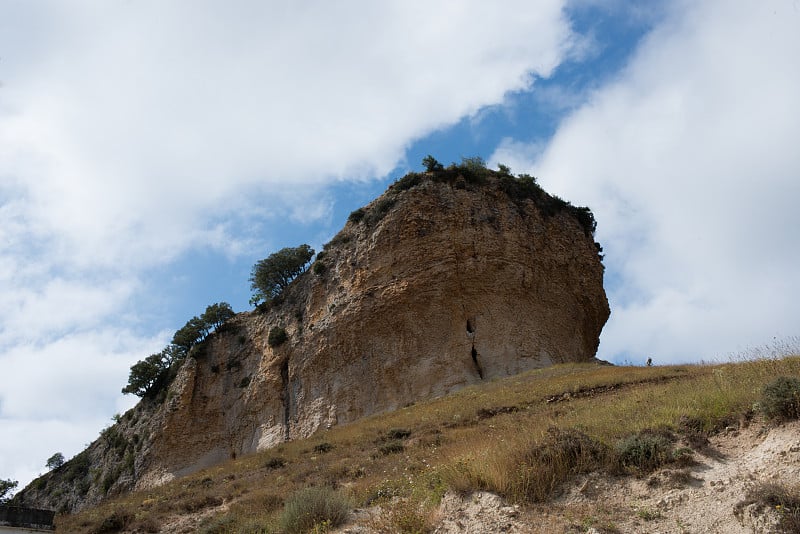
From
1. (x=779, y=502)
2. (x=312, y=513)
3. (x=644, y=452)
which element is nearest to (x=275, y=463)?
(x=312, y=513)

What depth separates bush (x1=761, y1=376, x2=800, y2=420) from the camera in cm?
788

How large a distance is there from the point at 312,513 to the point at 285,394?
24929 mm

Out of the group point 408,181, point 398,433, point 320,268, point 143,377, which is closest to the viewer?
point 398,433

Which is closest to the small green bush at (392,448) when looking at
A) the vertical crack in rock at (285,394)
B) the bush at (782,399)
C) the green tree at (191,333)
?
the bush at (782,399)

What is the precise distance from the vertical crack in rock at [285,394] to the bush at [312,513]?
2280 centimetres

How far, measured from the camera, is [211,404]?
1485 inches

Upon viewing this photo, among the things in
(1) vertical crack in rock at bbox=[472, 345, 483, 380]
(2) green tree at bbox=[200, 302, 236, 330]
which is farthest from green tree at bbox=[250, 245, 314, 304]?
(1) vertical crack in rock at bbox=[472, 345, 483, 380]

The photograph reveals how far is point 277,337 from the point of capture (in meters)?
34.8

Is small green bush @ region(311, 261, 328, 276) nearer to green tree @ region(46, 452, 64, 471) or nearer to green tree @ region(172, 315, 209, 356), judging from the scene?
green tree @ region(172, 315, 209, 356)

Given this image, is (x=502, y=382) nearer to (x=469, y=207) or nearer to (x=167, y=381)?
(x=469, y=207)

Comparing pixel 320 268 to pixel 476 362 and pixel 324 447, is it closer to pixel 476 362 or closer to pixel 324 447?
pixel 476 362

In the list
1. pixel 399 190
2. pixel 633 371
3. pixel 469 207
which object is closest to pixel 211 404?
pixel 399 190

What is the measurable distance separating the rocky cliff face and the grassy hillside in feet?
28.7

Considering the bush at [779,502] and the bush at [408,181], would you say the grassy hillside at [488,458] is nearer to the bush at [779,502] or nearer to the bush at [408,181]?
the bush at [779,502]
